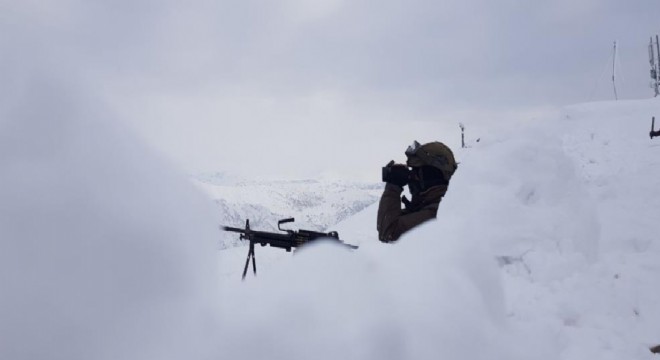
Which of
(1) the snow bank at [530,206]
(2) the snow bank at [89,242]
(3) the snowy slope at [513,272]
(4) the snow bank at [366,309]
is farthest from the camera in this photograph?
(1) the snow bank at [530,206]

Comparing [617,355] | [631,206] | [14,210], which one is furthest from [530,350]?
[631,206]

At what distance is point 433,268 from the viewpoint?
2078mm

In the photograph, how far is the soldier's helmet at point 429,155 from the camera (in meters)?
4.40

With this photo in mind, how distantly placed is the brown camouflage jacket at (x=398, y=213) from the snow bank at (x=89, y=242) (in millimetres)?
3010

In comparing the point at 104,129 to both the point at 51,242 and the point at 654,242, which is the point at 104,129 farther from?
the point at 654,242

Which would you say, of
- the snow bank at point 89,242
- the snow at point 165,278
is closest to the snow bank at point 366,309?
the snow at point 165,278

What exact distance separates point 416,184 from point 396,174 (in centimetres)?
23

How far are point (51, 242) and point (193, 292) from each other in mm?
444

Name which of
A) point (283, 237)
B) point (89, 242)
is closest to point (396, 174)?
point (283, 237)

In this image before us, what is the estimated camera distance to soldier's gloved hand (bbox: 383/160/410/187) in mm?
4492

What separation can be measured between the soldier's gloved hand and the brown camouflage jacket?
1.8 inches

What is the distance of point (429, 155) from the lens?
14.4 ft

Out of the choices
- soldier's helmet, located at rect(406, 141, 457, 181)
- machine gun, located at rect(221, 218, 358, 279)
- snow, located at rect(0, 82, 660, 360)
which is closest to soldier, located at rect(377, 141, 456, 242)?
soldier's helmet, located at rect(406, 141, 457, 181)

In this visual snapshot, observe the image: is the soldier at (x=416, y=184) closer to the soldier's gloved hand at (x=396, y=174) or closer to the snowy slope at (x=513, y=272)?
the soldier's gloved hand at (x=396, y=174)
